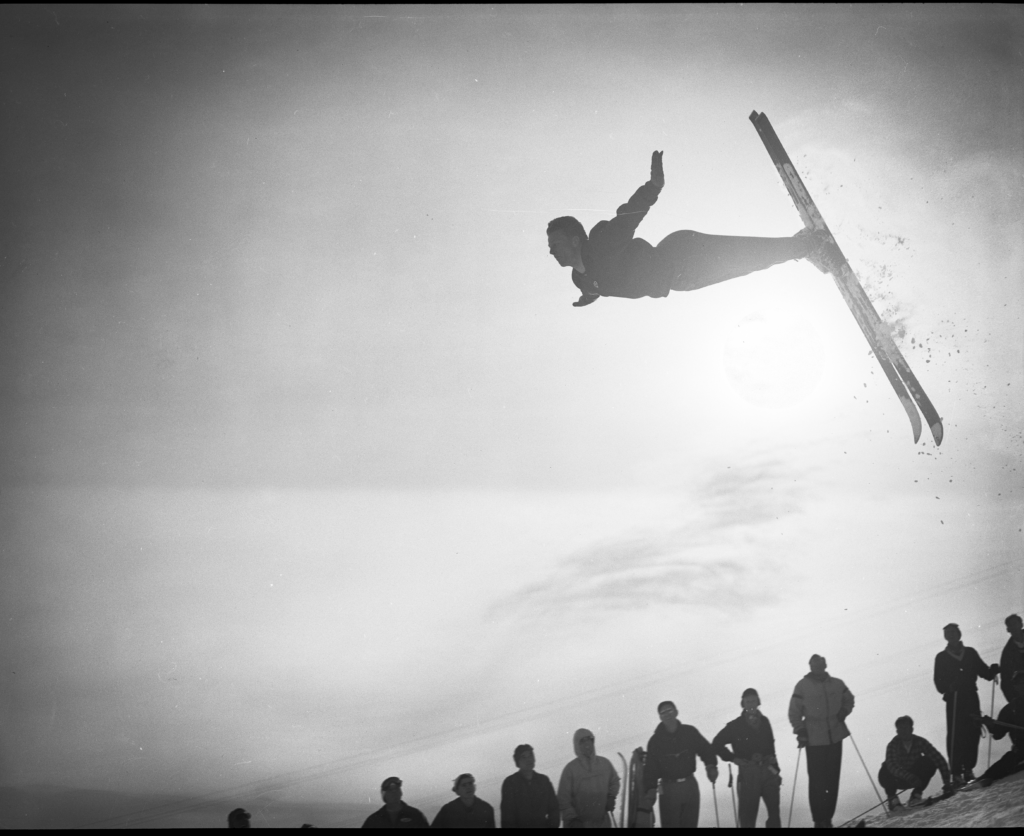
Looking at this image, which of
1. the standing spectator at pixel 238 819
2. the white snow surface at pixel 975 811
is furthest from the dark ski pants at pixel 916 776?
the standing spectator at pixel 238 819

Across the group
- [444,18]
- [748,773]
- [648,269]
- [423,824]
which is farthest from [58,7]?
[748,773]

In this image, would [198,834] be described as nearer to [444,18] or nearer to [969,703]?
[969,703]

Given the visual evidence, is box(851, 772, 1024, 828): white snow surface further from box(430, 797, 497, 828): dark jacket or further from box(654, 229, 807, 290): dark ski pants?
box(654, 229, 807, 290): dark ski pants

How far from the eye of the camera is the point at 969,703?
4344mm

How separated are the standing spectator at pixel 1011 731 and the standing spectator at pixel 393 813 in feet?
10.5

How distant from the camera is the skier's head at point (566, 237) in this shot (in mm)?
4164

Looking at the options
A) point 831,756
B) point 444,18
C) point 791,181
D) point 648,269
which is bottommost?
point 831,756

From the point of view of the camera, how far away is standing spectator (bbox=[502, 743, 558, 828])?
12.7 feet

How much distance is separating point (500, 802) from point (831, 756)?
1881 mm

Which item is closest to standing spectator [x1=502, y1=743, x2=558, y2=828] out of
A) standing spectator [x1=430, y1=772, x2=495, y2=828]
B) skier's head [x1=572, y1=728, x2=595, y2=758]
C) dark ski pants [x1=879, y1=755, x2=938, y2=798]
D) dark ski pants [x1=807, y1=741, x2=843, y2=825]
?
standing spectator [x1=430, y1=772, x2=495, y2=828]

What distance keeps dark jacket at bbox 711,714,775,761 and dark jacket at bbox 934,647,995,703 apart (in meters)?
1.19

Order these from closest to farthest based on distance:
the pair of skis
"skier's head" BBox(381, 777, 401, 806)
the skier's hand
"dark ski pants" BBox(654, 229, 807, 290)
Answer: the skier's hand < "skier's head" BBox(381, 777, 401, 806) < "dark ski pants" BBox(654, 229, 807, 290) < the pair of skis

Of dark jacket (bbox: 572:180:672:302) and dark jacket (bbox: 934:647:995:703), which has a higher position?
dark jacket (bbox: 572:180:672:302)

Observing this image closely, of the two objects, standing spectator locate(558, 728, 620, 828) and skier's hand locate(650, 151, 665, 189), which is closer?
skier's hand locate(650, 151, 665, 189)
